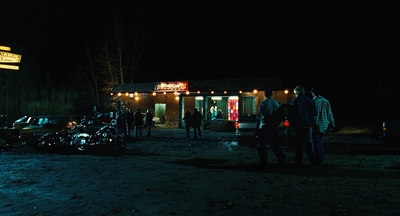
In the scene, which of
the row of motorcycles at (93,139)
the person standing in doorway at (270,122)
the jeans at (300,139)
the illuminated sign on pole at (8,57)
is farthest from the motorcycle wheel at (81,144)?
the jeans at (300,139)

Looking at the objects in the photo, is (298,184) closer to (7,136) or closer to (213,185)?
(213,185)

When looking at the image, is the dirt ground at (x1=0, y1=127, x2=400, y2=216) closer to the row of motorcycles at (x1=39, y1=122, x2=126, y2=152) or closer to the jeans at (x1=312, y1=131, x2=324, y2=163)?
the jeans at (x1=312, y1=131, x2=324, y2=163)

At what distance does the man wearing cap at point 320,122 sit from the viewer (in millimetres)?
9695

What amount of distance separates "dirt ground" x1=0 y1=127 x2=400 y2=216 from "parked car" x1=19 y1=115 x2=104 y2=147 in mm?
6455

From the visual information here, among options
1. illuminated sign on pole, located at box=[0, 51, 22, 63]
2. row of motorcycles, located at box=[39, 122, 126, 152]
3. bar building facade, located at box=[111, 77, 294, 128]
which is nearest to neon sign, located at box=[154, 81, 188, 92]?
bar building facade, located at box=[111, 77, 294, 128]

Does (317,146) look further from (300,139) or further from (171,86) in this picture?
(171,86)

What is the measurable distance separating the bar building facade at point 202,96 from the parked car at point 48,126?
1358 cm

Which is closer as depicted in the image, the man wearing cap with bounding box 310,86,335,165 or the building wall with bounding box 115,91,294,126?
the man wearing cap with bounding box 310,86,335,165

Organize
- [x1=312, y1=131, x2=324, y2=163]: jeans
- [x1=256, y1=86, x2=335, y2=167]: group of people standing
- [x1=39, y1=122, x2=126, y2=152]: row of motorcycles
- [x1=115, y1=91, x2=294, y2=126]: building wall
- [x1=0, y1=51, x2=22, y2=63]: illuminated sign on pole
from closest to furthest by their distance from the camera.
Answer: [x1=256, y1=86, x2=335, y2=167]: group of people standing
[x1=312, y1=131, x2=324, y2=163]: jeans
[x1=39, y1=122, x2=126, y2=152]: row of motorcycles
[x1=0, y1=51, x2=22, y2=63]: illuminated sign on pole
[x1=115, y1=91, x2=294, y2=126]: building wall

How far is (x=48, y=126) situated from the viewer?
18.2 metres

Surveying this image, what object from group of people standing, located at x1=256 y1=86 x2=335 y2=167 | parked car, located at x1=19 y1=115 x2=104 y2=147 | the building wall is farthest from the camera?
the building wall

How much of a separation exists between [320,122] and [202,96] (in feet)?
79.8

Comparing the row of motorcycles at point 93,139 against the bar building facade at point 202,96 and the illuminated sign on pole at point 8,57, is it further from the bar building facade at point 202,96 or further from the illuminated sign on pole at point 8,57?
the bar building facade at point 202,96

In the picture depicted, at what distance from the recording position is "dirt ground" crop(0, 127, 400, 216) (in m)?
5.88
